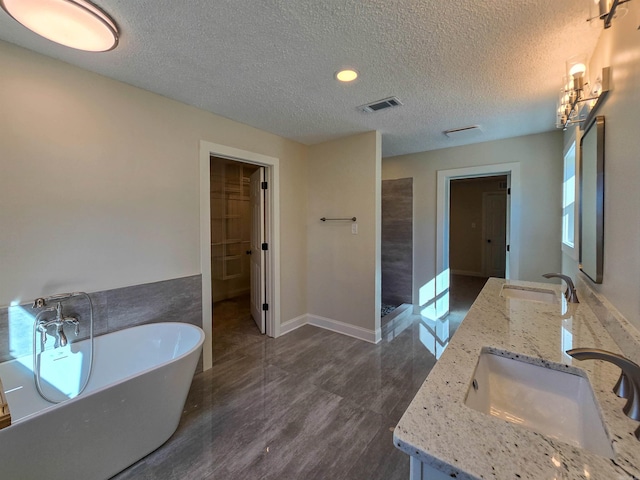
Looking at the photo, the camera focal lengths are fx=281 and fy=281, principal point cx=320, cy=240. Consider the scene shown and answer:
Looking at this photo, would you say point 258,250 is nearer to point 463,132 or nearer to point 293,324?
point 293,324

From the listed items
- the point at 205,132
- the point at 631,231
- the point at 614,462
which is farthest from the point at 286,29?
the point at 614,462

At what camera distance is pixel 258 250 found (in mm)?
3545

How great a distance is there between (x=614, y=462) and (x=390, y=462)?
1335mm

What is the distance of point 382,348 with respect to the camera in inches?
120

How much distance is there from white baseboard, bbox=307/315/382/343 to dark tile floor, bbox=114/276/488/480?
88mm

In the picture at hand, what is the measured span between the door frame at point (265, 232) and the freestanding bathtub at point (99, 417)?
624 millimetres

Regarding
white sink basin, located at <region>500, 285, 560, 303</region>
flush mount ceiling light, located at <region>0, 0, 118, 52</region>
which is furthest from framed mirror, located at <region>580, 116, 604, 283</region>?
flush mount ceiling light, located at <region>0, 0, 118, 52</region>

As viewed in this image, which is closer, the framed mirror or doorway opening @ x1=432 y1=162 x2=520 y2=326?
the framed mirror

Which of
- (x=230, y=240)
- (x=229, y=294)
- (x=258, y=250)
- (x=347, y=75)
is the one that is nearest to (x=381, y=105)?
(x=347, y=75)

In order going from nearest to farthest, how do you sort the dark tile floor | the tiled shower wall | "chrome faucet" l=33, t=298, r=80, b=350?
the dark tile floor → "chrome faucet" l=33, t=298, r=80, b=350 → the tiled shower wall

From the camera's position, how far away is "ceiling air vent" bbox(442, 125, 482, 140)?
2.99 m

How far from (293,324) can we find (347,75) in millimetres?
2786

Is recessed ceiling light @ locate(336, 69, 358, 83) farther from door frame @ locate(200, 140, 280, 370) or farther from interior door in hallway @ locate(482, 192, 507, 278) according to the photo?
interior door in hallway @ locate(482, 192, 507, 278)

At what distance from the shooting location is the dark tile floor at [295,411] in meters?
1.57
